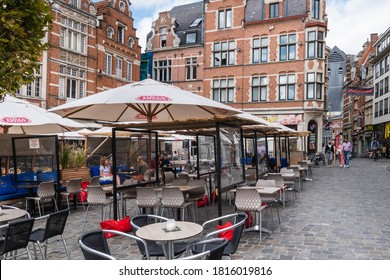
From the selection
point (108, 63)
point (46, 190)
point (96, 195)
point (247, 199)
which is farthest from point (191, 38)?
point (247, 199)


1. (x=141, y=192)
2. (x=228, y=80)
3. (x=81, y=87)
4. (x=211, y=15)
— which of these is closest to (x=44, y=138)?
(x=141, y=192)

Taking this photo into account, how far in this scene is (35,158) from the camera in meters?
9.98

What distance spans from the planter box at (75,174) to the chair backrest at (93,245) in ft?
22.8

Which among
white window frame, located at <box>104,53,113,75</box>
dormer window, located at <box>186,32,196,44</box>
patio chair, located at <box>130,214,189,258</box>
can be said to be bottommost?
patio chair, located at <box>130,214,189,258</box>

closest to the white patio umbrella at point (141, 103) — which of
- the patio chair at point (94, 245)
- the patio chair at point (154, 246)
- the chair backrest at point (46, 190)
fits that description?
the chair backrest at point (46, 190)

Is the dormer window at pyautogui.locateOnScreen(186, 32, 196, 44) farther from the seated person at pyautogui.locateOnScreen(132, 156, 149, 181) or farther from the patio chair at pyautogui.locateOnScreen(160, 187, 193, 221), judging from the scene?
the patio chair at pyautogui.locateOnScreen(160, 187, 193, 221)

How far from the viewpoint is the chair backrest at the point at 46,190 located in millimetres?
8125

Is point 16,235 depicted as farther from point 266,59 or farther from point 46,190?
point 266,59

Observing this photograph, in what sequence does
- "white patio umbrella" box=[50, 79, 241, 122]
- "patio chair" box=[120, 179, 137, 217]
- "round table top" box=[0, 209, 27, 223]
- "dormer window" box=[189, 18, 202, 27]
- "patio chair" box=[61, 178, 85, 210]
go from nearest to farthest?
"round table top" box=[0, 209, 27, 223], "white patio umbrella" box=[50, 79, 241, 122], "patio chair" box=[120, 179, 137, 217], "patio chair" box=[61, 178, 85, 210], "dormer window" box=[189, 18, 202, 27]

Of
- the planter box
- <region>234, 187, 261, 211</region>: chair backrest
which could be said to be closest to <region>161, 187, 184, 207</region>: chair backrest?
<region>234, 187, 261, 211</region>: chair backrest

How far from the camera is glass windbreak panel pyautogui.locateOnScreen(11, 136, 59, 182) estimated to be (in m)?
9.33

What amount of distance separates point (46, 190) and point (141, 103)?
11.2ft

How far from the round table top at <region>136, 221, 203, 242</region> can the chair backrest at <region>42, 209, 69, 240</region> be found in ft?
4.03

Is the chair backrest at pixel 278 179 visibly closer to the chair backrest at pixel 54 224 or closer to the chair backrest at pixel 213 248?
the chair backrest at pixel 213 248
